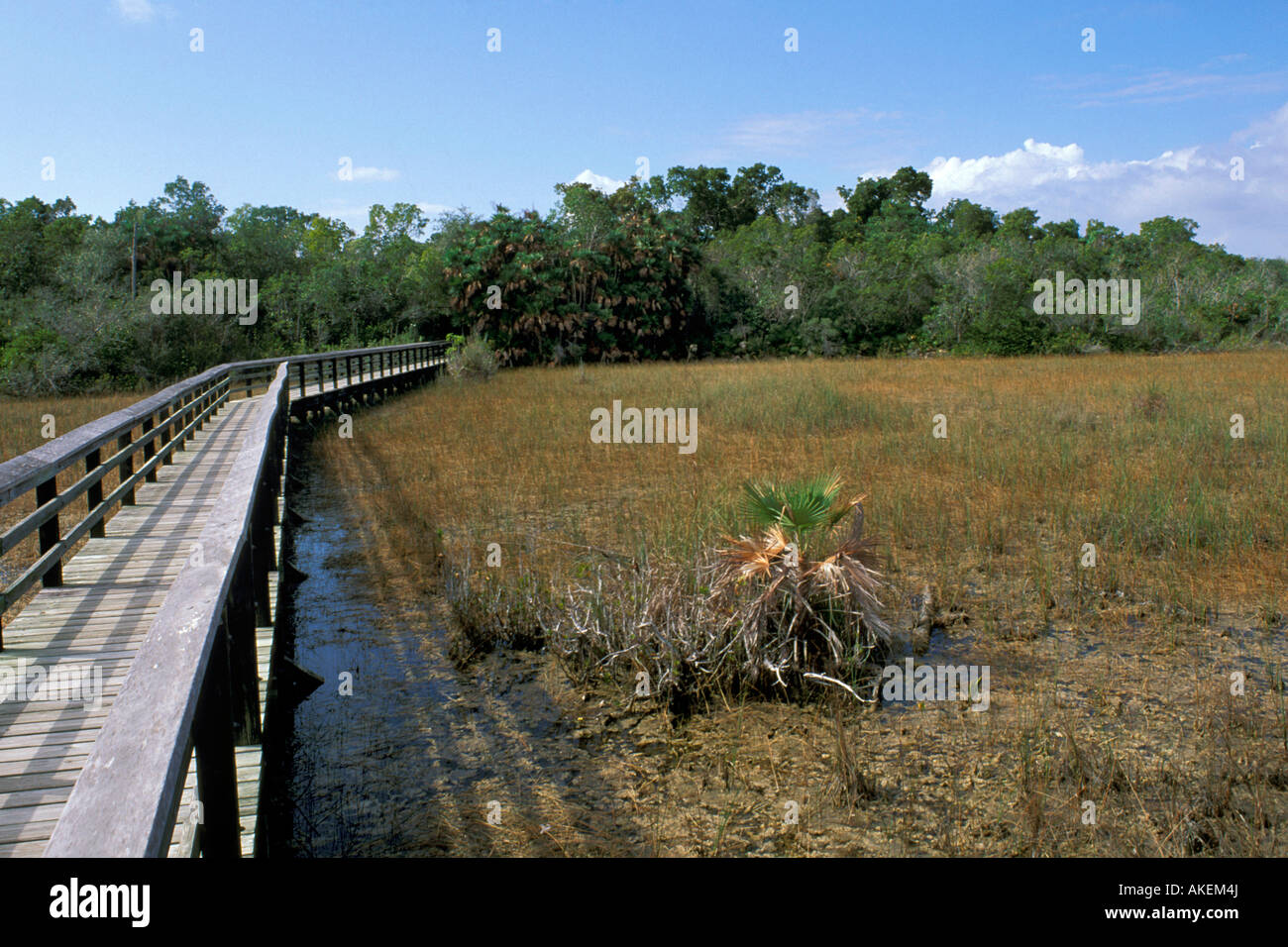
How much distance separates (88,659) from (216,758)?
7.49 feet

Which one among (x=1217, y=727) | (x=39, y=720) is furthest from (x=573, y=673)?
(x=1217, y=727)

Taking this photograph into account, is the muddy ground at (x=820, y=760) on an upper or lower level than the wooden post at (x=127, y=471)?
Result: lower

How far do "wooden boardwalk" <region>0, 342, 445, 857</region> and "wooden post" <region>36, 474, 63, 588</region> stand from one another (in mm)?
62

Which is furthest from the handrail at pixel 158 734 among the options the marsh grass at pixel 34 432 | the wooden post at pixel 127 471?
the marsh grass at pixel 34 432

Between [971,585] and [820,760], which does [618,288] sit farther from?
[820,760]

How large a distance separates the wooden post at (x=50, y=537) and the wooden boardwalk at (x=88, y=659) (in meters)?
0.06

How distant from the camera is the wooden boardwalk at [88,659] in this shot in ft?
9.79

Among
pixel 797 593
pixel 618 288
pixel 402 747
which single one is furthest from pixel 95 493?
pixel 618 288

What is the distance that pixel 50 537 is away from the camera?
5.43 meters

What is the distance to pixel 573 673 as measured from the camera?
588 centimetres

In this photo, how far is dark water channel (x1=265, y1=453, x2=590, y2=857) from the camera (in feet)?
13.7

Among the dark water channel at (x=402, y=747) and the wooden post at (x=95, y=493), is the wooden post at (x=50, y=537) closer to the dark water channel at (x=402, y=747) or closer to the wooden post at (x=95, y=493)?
the wooden post at (x=95, y=493)
